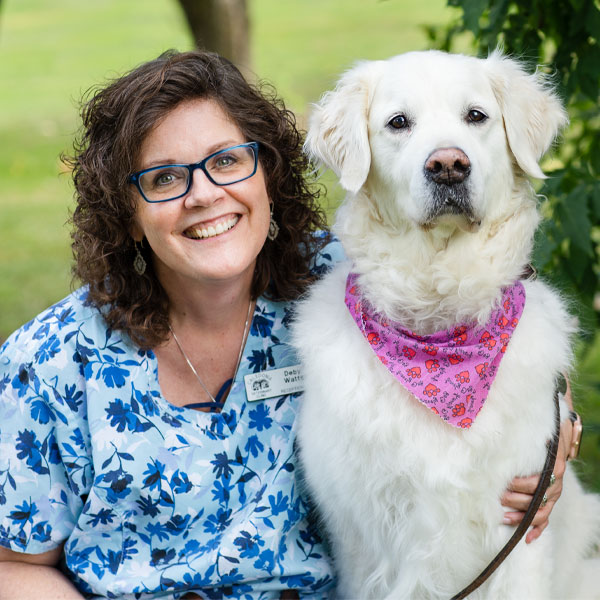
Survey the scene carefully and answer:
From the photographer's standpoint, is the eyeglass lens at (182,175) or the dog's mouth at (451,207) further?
the eyeglass lens at (182,175)

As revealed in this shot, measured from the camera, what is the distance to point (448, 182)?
6.94 feet

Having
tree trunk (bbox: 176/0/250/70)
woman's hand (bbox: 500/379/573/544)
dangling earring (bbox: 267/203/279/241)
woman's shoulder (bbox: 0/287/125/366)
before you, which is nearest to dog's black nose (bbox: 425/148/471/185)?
dangling earring (bbox: 267/203/279/241)

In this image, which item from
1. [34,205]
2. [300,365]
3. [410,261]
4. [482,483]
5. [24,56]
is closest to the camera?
[482,483]

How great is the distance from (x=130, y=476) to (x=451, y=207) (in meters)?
1.12

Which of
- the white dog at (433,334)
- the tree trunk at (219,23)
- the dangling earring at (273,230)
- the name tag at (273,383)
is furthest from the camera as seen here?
the tree trunk at (219,23)

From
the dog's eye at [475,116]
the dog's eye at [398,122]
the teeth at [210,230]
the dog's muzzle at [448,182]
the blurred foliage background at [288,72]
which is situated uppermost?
the dog's eye at [475,116]

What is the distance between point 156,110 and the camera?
2.30 meters

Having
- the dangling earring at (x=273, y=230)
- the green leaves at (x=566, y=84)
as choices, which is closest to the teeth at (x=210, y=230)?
the dangling earring at (x=273, y=230)

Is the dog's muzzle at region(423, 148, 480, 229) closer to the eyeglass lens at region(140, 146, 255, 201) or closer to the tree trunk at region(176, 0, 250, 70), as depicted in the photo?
the eyeglass lens at region(140, 146, 255, 201)

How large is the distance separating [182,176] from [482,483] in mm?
1129

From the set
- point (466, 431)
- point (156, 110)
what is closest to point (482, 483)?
point (466, 431)

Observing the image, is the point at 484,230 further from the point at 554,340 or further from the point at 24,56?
the point at 24,56

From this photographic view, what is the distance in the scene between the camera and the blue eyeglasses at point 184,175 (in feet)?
7.62

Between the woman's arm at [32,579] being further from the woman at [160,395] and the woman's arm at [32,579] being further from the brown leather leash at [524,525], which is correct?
the brown leather leash at [524,525]
